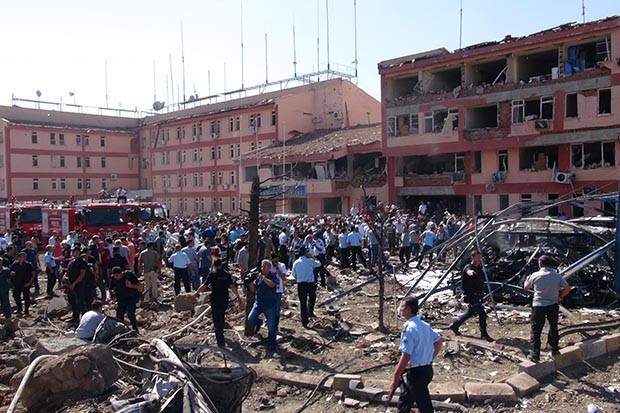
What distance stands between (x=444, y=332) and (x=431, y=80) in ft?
82.5

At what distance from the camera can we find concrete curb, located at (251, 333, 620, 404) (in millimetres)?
7293

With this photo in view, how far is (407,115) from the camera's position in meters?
33.8

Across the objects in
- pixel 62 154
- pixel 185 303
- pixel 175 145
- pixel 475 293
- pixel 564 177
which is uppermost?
pixel 175 145

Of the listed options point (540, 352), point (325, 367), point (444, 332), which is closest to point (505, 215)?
point (444, 332)

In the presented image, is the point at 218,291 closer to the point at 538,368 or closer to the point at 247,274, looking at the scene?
the point at 247,274

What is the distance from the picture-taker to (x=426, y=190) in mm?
32750

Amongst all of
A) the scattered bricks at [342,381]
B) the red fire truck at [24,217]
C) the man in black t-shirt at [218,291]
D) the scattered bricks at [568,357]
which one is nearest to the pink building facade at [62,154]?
the red fire truck at [24,217]

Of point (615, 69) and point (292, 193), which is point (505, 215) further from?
point (292, 193)

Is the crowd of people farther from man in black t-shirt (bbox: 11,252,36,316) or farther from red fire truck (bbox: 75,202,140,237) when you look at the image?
red fire truck (bbox: 75,202,140,237)

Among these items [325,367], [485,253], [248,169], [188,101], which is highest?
[188,101]

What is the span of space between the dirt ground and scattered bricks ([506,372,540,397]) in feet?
0.31

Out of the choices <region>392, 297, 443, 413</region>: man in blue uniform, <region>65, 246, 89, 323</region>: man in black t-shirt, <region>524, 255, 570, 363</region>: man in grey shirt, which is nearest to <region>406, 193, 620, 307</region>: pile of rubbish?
<region>524, 255, 570, 363</region>: man in grey shirt

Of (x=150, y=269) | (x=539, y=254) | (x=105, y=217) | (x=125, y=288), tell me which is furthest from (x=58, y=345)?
(x=105, y=217)

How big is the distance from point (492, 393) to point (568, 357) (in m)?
2.11
